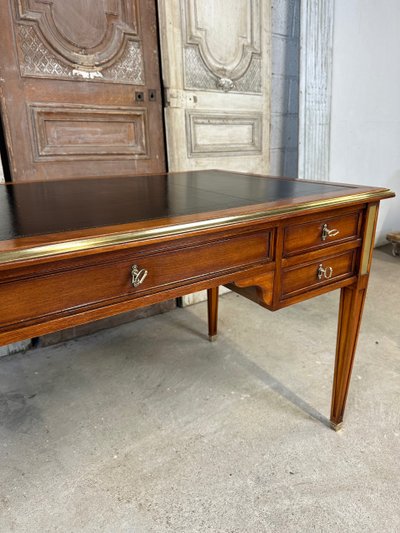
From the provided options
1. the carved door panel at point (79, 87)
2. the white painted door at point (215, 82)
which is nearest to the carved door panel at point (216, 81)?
the white painted door at point (215, 82)

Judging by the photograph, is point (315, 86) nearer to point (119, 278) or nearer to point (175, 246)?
point (175, 246)

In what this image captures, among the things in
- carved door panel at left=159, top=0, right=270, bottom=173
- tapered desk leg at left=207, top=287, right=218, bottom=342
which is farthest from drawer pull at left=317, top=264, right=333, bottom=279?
carved door panel at left=159, top=0, right=270, bottom=173

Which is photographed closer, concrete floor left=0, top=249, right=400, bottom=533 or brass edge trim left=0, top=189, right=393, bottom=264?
brass edge trim left=0, top=189, right=393, bottom=264

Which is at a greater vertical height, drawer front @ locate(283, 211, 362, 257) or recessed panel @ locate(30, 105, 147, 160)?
recessed panel @ locate(30, 105, 147, 160)

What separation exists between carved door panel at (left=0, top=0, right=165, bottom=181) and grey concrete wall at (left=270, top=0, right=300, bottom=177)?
89cm

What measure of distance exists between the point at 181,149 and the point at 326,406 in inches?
58.4

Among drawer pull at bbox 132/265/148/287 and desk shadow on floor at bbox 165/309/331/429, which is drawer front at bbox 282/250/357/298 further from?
desk shadow on floor at bbox 165/309/331/429

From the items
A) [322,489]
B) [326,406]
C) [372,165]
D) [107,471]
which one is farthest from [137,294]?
[372,165]

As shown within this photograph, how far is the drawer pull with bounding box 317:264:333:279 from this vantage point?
3.82ft

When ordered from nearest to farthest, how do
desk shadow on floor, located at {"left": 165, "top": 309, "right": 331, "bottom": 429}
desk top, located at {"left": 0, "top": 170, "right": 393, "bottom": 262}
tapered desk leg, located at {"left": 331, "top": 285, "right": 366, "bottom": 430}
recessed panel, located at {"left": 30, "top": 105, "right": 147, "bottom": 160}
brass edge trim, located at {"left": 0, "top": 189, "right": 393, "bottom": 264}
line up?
brass edge trim, located at {"left": 0, "top": 189, "right": 393, "bottom": 264}
desk top, located at {"left": 0, "top": 170, "right": 393, "bottom": 262}
tapered desk leg, located at {"left": 331, "top": 285, "right": 366, "bottom": 430}
desk shadow on floor, located at {"left": 165, "top": 309, "right": 331, "bottom": 429}
recessed panel, located at {"left": 30, "top": 105, "right": 147, "bottom": 160}

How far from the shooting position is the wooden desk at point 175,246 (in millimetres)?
711

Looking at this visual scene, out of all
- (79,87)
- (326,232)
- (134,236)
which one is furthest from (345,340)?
(79,87)

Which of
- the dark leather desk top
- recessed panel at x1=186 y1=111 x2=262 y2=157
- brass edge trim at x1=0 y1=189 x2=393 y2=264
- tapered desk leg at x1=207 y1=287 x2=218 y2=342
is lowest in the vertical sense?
tapered desk leg at x1=207 y1=287 x2=218 y2=342

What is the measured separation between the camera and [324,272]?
1.18 m
